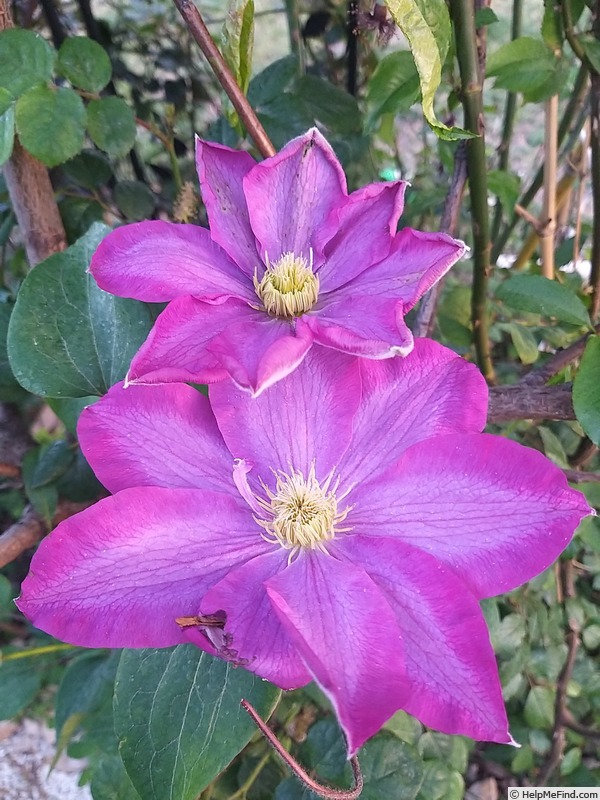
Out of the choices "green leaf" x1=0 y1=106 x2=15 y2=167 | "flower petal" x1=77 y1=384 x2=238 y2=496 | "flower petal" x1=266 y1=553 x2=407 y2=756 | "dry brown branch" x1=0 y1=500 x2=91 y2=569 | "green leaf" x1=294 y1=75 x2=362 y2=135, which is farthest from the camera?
"green leaf" x1=294 y1=75 x2=362 y2=135

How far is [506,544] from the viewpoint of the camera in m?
0.36

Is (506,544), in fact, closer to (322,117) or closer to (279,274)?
(279,274)

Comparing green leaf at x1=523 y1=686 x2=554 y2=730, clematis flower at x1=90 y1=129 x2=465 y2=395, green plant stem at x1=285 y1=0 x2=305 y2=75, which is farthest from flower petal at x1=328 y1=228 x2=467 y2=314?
green leaf at x1=523 y1=686 x2=554 y2=730

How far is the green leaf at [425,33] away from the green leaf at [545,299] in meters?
0.23

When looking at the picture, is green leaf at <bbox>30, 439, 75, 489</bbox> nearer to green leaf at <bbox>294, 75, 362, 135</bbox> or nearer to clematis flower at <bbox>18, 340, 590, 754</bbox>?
clematis flower at <bbox>18, 340, 590, 754</bbox>

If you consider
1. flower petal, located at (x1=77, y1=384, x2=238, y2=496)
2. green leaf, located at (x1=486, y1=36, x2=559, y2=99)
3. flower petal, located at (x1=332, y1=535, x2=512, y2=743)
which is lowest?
flower petal, located at (x1=332, y1=535, x2=512, y2=743)

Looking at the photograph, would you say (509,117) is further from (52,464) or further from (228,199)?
(52,464)

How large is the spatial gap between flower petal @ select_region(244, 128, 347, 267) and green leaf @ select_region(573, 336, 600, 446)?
213 millimetres

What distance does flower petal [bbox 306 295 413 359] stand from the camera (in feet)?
1.08

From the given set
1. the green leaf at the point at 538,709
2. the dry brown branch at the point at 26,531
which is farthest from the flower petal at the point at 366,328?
the green leaf at the point at 538,709

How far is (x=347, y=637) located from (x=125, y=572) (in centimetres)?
13

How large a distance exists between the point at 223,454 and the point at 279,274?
0.12m

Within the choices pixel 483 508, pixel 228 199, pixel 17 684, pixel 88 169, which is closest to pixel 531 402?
pixel 483 508

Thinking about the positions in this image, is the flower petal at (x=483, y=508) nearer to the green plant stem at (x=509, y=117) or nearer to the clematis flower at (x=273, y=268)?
the clematis flower at (x=273, y=268)
